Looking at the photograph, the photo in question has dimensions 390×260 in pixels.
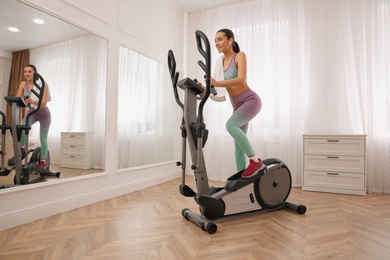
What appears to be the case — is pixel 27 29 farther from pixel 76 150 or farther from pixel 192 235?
Answer: pixel 192 235

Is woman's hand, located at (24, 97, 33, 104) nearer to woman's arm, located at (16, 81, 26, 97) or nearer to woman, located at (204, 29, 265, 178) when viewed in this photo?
woman's arm, located at (16, 81, 26, 97)

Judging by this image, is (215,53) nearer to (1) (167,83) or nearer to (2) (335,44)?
(1) (167,83)

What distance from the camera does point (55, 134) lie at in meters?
2.23

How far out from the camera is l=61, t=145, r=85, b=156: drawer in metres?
2.31

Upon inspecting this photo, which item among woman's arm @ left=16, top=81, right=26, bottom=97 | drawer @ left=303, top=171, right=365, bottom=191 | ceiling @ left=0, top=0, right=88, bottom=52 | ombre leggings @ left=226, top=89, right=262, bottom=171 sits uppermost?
ceiling @ left=0, top=0, right=88, bottom=52

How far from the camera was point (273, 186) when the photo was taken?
218cm

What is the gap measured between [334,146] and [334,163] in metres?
0.20

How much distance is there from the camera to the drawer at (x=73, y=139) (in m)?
2.32

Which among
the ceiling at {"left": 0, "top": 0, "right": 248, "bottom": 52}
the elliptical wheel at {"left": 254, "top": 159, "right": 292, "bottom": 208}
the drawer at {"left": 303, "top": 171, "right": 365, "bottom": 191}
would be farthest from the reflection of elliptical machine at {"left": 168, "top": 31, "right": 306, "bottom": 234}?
the ceiling at {"left": 0, "top": 0, "right": 248, "bottom": 52}

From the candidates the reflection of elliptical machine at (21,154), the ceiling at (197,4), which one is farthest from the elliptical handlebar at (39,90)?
the ceiling at (197,4)

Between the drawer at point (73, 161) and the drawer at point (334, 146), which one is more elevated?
the drawer at point (334, 146)

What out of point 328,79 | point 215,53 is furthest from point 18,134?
point 328,79

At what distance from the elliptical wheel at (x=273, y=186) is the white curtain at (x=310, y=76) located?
4.33ft

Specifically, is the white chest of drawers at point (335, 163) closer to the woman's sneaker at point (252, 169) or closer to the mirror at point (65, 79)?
the woman's sneaker at point (252, 169)
